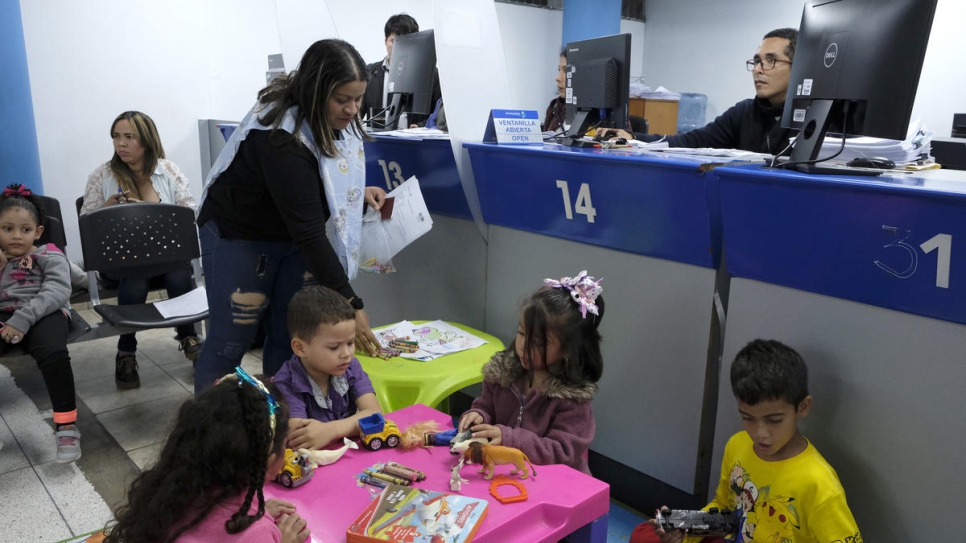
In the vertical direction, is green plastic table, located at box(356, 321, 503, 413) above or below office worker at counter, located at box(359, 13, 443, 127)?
below

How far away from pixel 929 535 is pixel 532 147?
1504 millimetres

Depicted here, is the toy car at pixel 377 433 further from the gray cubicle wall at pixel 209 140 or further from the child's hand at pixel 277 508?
the gray cubicle wall at pixel 209 140

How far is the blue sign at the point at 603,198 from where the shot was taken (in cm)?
185

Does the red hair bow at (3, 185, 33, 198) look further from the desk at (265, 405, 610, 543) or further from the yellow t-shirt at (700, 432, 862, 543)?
the yellow t-shirt at (700, 432, 862, 543)

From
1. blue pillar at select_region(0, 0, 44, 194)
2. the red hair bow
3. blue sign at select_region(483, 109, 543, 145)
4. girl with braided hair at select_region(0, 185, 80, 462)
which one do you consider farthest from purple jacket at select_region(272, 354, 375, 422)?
blue pillar at select_region(0, 0, 44, 194)

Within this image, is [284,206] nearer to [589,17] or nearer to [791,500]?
[791,500]

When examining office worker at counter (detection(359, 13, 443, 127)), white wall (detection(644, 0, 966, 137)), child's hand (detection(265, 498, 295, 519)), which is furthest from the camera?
white wall (detection(644, 0, 966, 137))

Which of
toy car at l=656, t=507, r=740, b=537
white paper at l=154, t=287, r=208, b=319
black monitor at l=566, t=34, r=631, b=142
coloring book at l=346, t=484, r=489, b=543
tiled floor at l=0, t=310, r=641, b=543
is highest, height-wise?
black monitor at l=566, t=34, r=631, b=142

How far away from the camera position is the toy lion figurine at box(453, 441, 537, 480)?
54.4 inches

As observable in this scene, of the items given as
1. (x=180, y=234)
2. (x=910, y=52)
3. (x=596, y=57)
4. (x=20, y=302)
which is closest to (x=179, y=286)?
(x=180, y=234)

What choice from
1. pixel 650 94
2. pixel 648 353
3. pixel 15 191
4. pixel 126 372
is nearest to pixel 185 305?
pixel 126 372

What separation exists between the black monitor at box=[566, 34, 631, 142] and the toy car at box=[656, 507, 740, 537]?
4.56 ft

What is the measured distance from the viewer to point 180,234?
3.27m

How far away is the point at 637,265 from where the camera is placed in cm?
206
